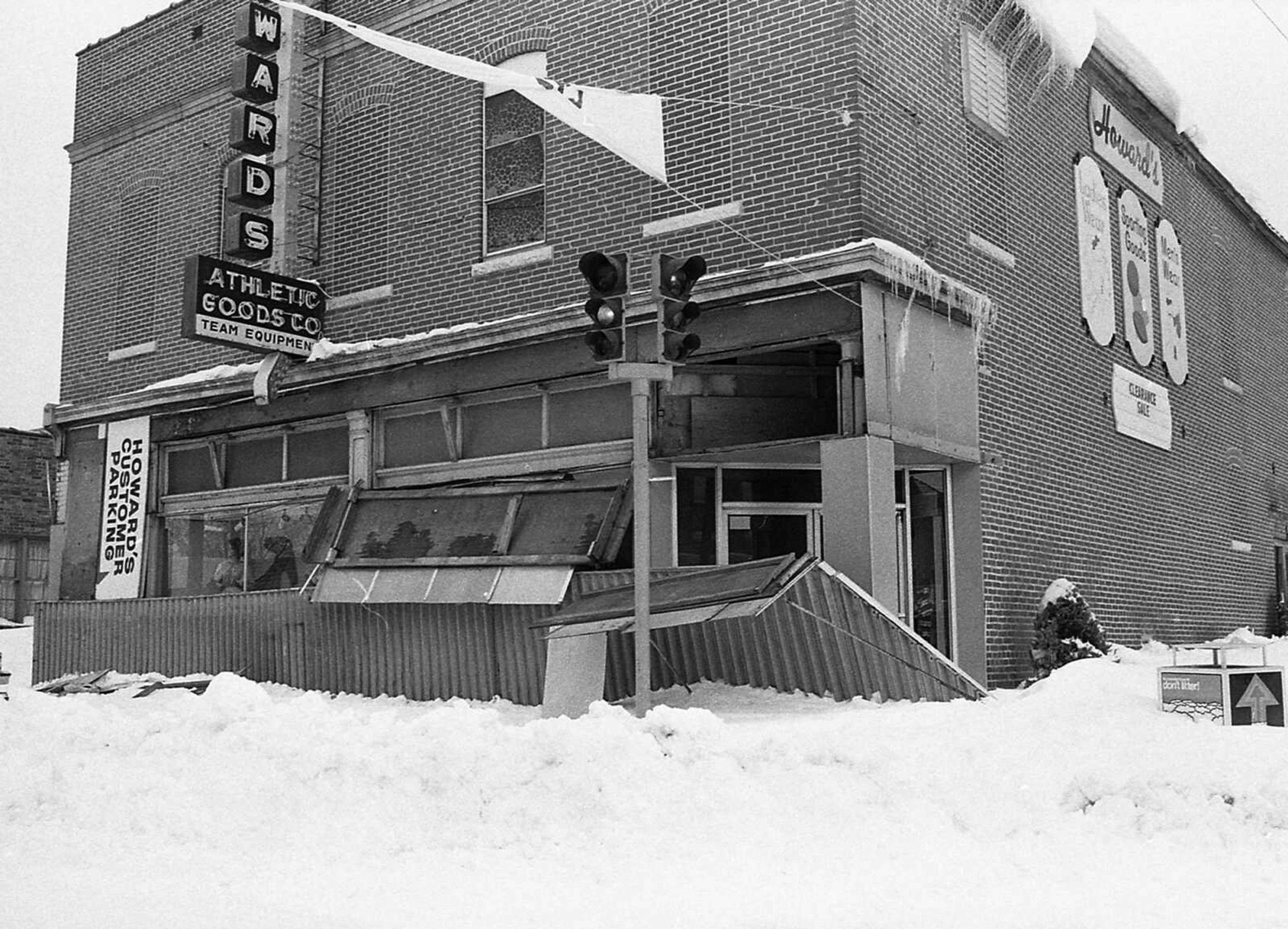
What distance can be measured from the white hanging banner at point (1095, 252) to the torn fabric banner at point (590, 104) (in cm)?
648

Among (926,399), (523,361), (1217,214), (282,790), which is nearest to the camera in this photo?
(282,790)

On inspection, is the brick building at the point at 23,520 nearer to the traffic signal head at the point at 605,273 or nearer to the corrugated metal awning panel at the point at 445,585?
the corrugated metal awning panel at the point at 445,585

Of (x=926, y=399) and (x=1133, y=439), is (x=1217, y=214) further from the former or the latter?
(x=926, y=399)

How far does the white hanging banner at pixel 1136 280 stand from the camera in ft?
59.0

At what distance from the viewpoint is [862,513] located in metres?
12.1

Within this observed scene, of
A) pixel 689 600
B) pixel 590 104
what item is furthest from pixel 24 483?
pixel 689 600

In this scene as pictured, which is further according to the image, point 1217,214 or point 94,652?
point 1217,214

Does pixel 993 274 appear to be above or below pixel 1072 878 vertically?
above

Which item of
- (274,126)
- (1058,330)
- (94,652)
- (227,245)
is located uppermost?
(274,126)

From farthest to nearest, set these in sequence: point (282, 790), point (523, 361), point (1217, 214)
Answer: point (1217, 214) → point (523, 361) → point (282, 790)

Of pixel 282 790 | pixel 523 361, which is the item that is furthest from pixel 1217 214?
pixel 282 790

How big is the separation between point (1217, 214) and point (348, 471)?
14459 mm

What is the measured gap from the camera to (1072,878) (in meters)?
6.12

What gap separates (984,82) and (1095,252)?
3.13 meters
